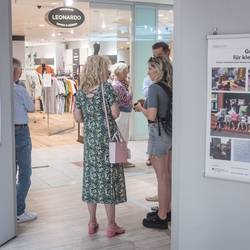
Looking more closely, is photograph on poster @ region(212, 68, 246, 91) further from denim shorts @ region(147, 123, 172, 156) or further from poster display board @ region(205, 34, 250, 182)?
denim shorts @ region(147, 123, 172, 156)

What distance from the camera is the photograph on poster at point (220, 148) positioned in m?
2.67

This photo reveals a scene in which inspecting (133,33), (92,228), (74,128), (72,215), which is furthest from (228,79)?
(74,128)

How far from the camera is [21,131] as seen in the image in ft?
13.5

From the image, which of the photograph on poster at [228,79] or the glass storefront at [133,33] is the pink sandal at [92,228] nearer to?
the photograph on poster at [228,79]

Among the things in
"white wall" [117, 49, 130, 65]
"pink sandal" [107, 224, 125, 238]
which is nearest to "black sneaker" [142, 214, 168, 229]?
"pink sandal" [107, 224, 125, 238]

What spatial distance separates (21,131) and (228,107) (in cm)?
216

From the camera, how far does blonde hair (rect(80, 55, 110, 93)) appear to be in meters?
3.71

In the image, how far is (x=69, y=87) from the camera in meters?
10.6

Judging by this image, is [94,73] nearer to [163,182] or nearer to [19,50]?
[163,182]

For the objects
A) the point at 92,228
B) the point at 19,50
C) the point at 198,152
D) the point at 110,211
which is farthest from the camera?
the point at 19,50

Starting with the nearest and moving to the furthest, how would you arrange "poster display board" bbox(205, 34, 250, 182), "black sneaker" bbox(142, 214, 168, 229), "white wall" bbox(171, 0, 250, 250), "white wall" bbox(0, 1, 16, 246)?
"poster display board" bbox(205, 34, 250, 182) → "white wall" bbox(171, 0, 250, 250) → "white wall" bbox(0, 1, 16, 246) → "black sneaker" bbox(142, 214, 168, 229)

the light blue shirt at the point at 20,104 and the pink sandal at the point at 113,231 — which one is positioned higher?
the light blue shirt at the point at 20,104

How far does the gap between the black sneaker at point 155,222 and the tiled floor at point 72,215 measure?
2.4 inches

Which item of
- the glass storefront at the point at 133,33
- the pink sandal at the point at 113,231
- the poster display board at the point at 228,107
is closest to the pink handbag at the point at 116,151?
the pink sandal at the point at 113,231
